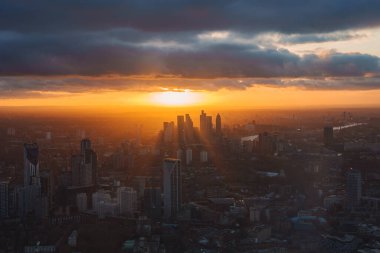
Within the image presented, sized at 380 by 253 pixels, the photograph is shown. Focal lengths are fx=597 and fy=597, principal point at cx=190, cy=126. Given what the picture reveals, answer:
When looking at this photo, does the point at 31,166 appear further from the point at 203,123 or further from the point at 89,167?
the point at 203,123

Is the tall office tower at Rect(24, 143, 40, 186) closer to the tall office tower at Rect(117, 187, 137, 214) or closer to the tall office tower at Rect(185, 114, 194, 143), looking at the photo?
the tall office tower at Rect(117, 187, 137, 214)

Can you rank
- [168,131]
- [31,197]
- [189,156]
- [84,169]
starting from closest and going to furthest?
[31,197] → [84,169] → [189,156] → [168,131]

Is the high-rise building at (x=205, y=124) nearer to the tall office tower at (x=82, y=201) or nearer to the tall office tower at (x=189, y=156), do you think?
the tall office tower at (x=189, y=156)

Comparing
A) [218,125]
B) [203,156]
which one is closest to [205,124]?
[218,125]

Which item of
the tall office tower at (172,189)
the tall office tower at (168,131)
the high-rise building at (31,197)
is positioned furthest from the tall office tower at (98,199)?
the tall office tower at (168,131)

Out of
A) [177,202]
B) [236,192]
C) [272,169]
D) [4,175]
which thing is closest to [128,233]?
[177,202]

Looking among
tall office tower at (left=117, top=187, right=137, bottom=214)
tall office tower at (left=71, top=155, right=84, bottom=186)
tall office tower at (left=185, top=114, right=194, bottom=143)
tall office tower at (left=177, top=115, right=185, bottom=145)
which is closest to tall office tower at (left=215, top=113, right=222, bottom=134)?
tall office tower at (left=185, top=114, right=194, bottom=143)

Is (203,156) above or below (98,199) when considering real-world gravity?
above
